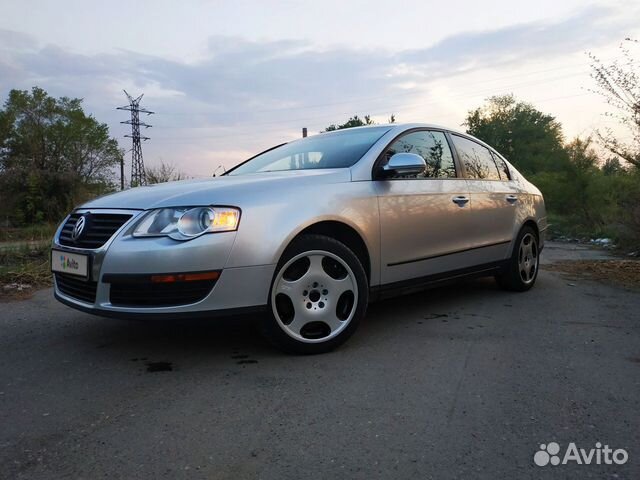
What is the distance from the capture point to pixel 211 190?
10.0 feet

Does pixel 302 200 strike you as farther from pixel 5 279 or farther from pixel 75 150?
pixel 75 150

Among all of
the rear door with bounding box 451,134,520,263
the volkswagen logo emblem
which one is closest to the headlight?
the volkswagen logo emblem

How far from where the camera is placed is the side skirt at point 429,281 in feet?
12.3

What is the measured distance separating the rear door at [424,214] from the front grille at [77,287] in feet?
6.17

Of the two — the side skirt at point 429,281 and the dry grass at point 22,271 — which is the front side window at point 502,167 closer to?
A: the side skirt at point 429,281

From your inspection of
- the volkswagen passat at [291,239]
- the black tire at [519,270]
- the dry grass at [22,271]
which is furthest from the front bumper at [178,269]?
the black tire at [519,270]

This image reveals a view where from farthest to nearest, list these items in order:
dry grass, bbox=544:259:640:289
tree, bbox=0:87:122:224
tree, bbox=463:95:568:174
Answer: tree, bbox=463:95:568:174 → tree, bbox=0:87:122:224 → dry grass, bbox=544:259:640:289

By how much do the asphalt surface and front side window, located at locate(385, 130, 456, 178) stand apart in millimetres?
1233

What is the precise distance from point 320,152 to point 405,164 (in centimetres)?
82

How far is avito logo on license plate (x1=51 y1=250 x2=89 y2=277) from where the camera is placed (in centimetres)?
305

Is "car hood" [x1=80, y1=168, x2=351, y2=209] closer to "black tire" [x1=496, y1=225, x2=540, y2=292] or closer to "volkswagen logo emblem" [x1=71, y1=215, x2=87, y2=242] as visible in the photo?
"volkswagen logo emblem" [x1=71, y1=215, x2=87, y2=242]

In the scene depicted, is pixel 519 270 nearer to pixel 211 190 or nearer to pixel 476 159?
pixel 476 159

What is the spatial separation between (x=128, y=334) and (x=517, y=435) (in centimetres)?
266

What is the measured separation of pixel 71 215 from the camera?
139 inches
